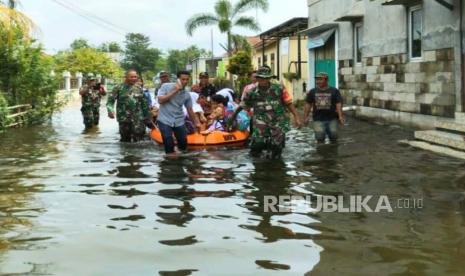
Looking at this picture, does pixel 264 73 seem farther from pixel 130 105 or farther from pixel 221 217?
pixel 130 105

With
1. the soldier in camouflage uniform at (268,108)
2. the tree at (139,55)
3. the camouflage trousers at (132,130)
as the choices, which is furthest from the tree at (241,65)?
the tree at (139,55)

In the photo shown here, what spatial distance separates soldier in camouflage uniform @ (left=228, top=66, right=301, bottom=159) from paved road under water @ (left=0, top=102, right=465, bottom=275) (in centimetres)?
47

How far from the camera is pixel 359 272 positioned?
4.21 metres

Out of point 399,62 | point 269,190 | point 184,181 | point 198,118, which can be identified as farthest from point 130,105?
point 399,62

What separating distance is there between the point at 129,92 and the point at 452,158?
6179 millimetres

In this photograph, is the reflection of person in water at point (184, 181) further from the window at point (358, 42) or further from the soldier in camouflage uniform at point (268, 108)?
the window at point (358, 42)

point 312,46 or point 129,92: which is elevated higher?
point 312,46

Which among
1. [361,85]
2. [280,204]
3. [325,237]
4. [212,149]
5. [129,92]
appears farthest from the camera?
[361,85]

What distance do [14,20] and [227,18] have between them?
22.8 metres

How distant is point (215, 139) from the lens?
437 inches

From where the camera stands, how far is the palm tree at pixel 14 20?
48.9 ft

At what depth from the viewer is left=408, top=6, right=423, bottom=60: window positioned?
14.6 meters

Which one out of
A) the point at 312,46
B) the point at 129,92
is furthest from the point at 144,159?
→ the point at 312,46

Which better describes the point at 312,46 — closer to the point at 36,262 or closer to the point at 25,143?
the point at 25,143
